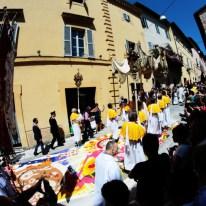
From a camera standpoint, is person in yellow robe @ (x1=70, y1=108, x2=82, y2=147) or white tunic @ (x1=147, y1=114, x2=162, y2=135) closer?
white tunic @ (x1=147, y1=114, x2=162, y2=135)

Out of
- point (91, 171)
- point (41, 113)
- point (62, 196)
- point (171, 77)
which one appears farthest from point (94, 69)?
point (171, 77)

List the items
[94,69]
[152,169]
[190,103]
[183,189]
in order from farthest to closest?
1. [94,69]
2. [190,103]
3. [152,169]
4. [183,189]

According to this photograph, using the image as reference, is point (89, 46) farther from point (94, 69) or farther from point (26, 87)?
point (26, 87)

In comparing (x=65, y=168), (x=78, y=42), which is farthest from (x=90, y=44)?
(x=65, y=168)

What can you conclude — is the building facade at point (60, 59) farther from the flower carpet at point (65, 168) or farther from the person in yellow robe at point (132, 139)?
the person in yellow robe at point (132, 139)

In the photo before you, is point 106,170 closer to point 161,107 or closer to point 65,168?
point 65,168

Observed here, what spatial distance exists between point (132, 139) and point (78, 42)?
11627 millimetres

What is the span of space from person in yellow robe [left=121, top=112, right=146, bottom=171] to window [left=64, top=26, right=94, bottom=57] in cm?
1028

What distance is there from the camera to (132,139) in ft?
28.0

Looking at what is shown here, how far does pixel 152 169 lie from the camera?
4105 millimetres

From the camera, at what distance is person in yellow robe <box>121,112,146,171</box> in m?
8.38

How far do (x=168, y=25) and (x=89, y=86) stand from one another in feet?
76.0

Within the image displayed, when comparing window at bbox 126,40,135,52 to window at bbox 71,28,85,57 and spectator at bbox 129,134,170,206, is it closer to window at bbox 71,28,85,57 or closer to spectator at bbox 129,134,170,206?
window at bbox 71,28,85,57

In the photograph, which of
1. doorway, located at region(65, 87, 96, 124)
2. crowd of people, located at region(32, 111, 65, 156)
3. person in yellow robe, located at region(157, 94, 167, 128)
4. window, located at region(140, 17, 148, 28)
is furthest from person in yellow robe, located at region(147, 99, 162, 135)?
window, located at region(140, 17, 148, 28)
